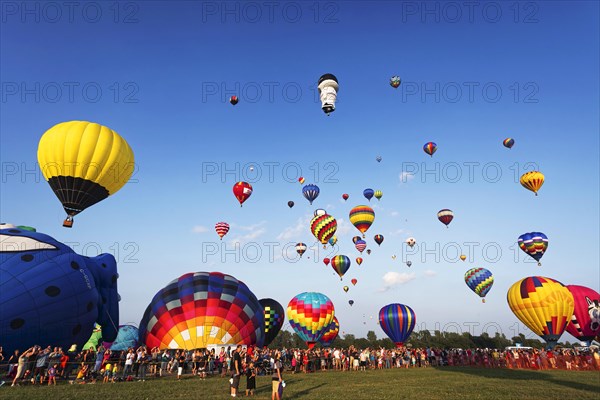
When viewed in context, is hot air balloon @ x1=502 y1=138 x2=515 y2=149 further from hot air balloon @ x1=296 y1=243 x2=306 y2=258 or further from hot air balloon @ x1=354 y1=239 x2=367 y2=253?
hot air balloon @ x1=296 y1=243 x2=306 y2=258

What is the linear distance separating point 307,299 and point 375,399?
25209 millimetres

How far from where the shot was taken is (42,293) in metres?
15.6

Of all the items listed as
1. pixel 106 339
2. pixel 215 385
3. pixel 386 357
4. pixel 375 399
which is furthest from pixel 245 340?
pixel 375 399

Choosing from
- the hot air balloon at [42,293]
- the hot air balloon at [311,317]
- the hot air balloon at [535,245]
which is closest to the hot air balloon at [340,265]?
the hot air balloon at [311,317]

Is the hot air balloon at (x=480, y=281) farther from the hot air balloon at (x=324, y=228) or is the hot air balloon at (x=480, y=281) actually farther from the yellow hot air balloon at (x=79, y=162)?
the yellow hot air balloon at (x=79, y=162)

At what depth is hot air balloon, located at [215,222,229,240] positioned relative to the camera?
119 feet

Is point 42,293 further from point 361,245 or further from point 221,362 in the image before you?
point 361,245

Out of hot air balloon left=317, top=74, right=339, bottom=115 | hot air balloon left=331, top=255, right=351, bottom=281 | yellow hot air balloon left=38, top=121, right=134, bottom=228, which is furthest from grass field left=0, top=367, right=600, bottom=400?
hot air balloon left=331, top=255, right=351, bottom=281

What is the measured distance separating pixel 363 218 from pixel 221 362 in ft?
80.2

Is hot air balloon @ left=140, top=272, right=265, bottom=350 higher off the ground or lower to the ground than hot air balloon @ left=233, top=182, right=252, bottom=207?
lower

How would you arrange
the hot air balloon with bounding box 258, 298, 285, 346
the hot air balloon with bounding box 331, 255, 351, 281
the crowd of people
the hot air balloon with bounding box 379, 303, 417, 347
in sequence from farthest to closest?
the hot air balloon with bounding box 331, 255, 351, 281, the hot air balloon with bounding box 379, 303, 417, 347, the hot air balloon with bounding box 258, 298, 285, 346, the crowd of people

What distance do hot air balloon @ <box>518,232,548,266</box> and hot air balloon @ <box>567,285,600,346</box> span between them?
4478 mm

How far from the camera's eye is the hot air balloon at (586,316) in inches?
1284

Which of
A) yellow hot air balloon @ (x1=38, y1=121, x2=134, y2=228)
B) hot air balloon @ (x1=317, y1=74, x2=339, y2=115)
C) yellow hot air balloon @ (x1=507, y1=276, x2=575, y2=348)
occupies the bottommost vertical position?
yellow hot air balloon @ (x1=507, y1=276, x2=575, y2=348)
